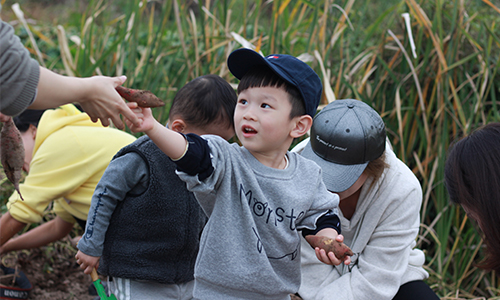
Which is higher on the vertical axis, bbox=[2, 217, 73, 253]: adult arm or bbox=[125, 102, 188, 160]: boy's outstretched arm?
bbox=[125, 102, 188, 160]: boy's outstretched arm

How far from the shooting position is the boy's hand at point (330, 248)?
4.14 feet

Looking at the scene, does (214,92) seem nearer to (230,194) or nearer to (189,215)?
(189,215)

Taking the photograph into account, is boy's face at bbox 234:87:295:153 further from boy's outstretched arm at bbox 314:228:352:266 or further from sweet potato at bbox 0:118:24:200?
sweet potato at bbox 0:118:24:200

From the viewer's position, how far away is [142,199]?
168cm

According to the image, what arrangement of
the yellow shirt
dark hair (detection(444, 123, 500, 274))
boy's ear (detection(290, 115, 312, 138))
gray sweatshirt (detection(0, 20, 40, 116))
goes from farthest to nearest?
the yellow shirt < dark hair (detection(444, 123, 500, 274)) < boy's ear (detection(290, 115, 312, 138)) < gray sweatshirt (detection(0, 20, 40, 116))

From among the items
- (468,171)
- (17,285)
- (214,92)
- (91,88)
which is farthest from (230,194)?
(17,285)

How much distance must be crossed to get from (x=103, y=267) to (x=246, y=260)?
65 cm

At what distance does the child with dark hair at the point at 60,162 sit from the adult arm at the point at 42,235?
13cm

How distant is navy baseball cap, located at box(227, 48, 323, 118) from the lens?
1.30 m

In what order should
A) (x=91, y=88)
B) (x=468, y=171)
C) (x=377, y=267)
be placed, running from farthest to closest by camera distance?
(x=377, y=267) → (x=468, y=171) → (x=91, y=88)

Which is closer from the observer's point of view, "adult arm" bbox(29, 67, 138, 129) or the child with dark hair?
"adult arm" bbox(29, 67, 138, 129)

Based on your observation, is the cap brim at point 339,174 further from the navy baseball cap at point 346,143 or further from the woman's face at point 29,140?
the woman's face at point 29,140

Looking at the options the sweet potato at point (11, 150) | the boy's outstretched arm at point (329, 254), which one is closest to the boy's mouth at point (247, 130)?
the boy's outstretched arm at point (329, 254)

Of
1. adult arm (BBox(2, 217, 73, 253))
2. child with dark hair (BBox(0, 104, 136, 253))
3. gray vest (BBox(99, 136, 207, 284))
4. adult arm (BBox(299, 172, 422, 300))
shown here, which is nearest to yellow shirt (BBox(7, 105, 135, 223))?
child with dark hair (BBox(0, 104, 136, 253))
